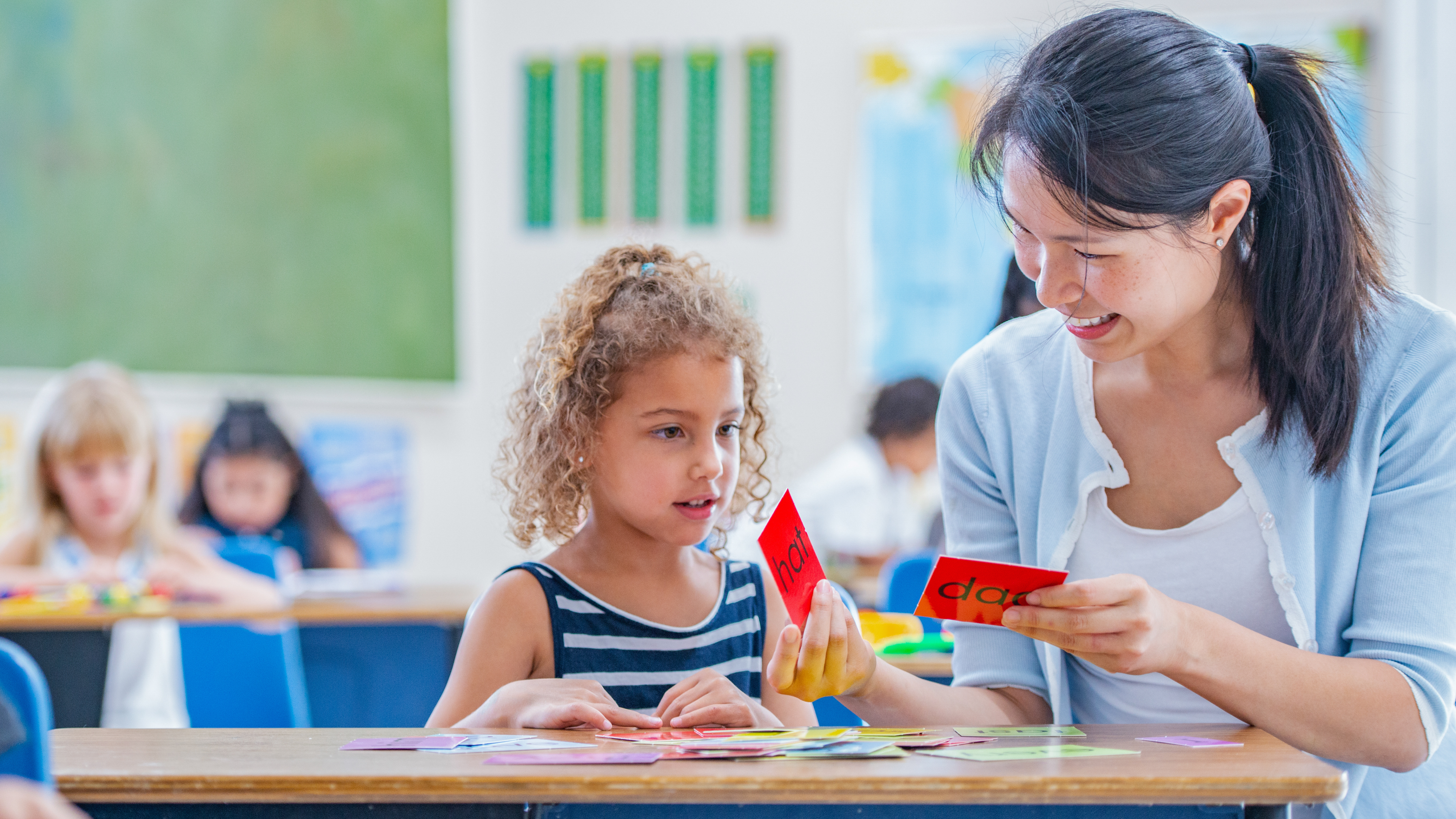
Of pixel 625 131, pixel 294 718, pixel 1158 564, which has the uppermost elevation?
pixel 625 131

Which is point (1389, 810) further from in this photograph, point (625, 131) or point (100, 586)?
point (625, 131)

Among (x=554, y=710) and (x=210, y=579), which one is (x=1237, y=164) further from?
(x=210, y=579)

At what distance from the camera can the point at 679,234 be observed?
5016mm

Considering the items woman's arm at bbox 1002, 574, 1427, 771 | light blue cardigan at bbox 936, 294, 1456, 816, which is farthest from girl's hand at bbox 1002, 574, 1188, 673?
light blue cardigan at bbox 936, 294, 1456, 816

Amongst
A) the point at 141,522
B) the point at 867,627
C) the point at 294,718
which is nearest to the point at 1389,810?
the point at 867,627

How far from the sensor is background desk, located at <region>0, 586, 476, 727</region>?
2803 millimetres

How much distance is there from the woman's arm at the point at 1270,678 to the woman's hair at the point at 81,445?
2.81 m

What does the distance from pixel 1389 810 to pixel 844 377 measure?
3.74 meters

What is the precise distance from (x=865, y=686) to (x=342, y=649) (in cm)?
247

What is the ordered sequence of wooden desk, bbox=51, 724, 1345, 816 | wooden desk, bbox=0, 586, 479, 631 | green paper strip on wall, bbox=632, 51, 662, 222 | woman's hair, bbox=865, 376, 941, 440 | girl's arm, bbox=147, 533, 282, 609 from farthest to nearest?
green paper strip on wall, bbox=632, 51, 662, 222 → woman's hair, bbox=865, 376, 941, 440 → girl's arm, bbox=147, 533, 282, 609 → wooden desk, bbox=0, 586, 479, 631 → wooden desk, bbox=51, 724, 1345, 816

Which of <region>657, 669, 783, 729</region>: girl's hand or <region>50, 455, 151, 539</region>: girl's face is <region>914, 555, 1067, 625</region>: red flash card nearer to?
<region>657, 669, 783, 729</region>: girl's hand

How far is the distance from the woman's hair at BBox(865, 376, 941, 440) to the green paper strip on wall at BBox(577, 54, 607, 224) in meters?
1.54

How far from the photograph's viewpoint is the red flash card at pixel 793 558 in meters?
1.13

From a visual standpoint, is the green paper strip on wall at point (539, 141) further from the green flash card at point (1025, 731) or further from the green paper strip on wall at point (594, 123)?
the green flash card at point (1025, 731)
